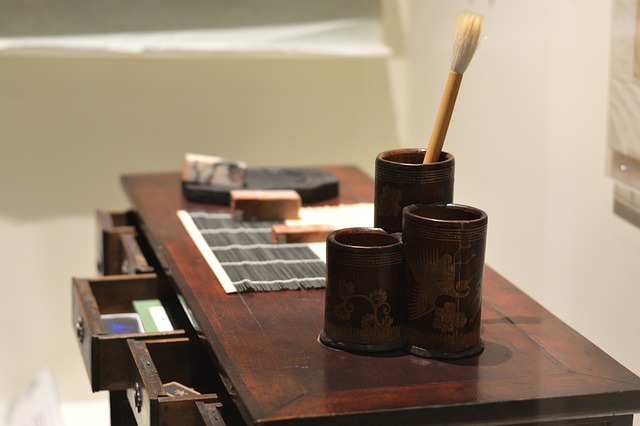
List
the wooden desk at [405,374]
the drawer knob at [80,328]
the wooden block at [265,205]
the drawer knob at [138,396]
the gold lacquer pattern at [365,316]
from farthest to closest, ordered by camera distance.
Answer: the wooden block at [265,205] < the drawer knob at [80,328] < the drawer knob at [138,396] < the gold lacquer pattern at [365,316] < the wooden desk at [405,374]

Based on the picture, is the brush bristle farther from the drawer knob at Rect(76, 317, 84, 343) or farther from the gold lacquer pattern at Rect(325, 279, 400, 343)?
the drawer knob at Rect(76, 317, 84, 343)

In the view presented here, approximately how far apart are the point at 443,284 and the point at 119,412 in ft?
2.02

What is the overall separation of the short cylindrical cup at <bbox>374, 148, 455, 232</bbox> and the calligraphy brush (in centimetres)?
2

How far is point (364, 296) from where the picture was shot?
37.8 inches

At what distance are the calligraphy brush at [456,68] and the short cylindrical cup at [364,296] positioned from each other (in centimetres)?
12

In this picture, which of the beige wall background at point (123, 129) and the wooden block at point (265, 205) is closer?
the wooden block at point (265, 205)

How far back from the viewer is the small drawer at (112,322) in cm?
116

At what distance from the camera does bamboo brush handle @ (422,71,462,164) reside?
1014mm

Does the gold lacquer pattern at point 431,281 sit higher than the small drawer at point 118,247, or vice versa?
the gold lacquer pattern at point 431,281

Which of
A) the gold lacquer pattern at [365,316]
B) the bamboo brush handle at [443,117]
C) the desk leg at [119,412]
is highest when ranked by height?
the bamboo brush handle at [443,117]

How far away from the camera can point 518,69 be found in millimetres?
1438

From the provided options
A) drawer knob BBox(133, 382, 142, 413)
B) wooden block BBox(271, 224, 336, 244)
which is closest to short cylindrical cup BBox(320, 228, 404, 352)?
drawer knob BBox(133, 382, 142, 413)

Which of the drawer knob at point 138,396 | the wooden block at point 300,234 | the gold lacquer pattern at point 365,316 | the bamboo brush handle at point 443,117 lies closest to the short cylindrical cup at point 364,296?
the gold lacquer pattern at point 365,316

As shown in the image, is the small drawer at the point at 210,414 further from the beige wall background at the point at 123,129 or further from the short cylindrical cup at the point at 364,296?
the beige wall background at the point at 123,129
